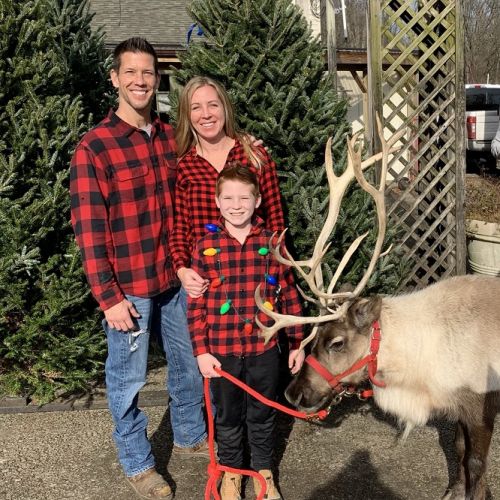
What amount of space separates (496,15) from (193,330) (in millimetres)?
39070

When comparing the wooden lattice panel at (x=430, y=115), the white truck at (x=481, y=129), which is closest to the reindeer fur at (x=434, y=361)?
the wooden lattice panel at (x=430, y=115)

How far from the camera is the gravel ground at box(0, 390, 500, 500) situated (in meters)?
3.75

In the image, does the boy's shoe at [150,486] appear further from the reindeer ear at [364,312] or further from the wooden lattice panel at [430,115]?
the wooden lattice panel at [430,115]

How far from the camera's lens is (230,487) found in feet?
11.8

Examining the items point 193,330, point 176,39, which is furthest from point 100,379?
point 176,39

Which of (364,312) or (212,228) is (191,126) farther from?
(364,312)

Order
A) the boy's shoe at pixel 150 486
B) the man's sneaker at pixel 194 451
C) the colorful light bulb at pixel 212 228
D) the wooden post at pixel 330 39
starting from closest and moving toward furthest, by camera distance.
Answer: the colorful light bulb at pixel 212 228 → the boy's shoe at pixel 150 486 → the man's sneaker at pixel 194 451 → the wooden post at pixel 330 39

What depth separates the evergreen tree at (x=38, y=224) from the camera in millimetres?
4359

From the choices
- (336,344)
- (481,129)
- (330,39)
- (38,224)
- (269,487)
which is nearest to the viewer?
(336,344)

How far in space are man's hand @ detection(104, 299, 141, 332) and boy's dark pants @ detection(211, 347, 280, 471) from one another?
533 mm

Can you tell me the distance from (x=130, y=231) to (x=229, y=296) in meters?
0.67

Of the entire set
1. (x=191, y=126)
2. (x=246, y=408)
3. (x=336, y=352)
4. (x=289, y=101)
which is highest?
(x=289, y=101)

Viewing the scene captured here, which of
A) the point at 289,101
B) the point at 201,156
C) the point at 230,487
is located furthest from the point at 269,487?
the point at 289,101

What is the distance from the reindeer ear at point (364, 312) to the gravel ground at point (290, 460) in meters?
1.12
